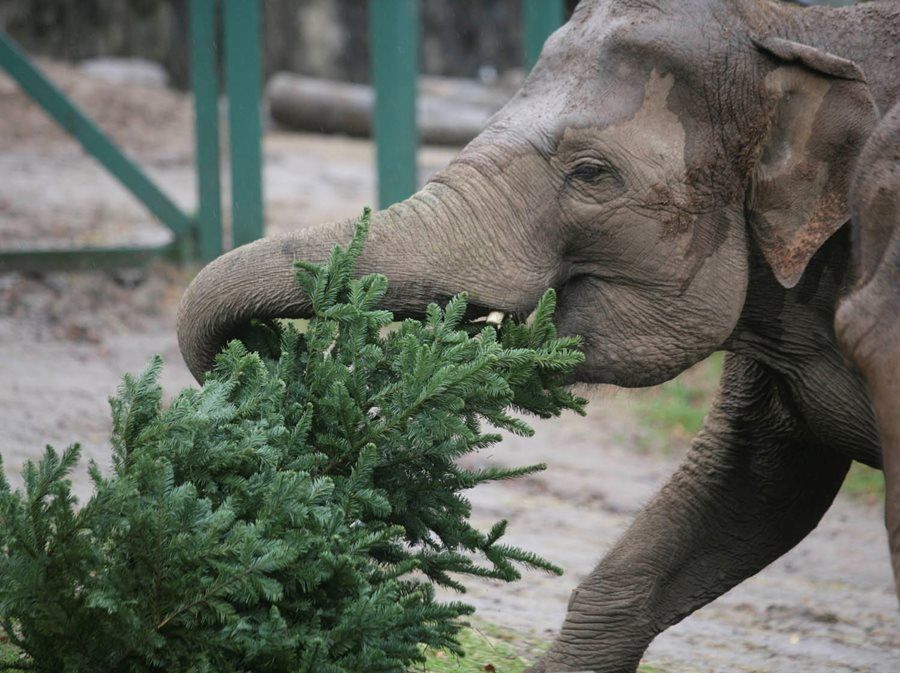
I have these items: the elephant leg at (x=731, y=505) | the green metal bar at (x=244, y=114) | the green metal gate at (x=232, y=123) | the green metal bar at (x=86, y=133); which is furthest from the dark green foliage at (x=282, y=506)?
the green metal bar at (x=86, y=133)

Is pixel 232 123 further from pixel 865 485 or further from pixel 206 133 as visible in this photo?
pixel 865 485

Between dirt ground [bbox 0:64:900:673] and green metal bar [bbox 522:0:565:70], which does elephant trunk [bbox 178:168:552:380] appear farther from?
green metal bar [bbox 522:0:565:70]

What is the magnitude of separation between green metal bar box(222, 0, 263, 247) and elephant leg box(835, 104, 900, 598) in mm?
6858

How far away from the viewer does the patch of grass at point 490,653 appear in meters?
4.01

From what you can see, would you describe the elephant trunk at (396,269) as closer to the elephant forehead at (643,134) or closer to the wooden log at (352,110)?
the elephant forehead at (643,134)

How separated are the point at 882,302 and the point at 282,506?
4.20 ft

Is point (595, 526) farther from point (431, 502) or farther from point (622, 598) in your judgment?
point (431, 502)

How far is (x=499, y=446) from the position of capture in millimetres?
7828

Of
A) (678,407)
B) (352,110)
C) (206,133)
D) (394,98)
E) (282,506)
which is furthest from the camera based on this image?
(352,110)

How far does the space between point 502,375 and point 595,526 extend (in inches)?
140

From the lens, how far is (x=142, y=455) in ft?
9.19

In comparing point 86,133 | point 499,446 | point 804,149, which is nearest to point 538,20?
point 86,133

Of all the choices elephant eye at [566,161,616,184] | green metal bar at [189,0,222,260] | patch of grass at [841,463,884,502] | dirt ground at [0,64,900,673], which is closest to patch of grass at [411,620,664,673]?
dirt ground at [0,64,900,673]

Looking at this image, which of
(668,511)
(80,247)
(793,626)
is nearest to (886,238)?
(668,511)
